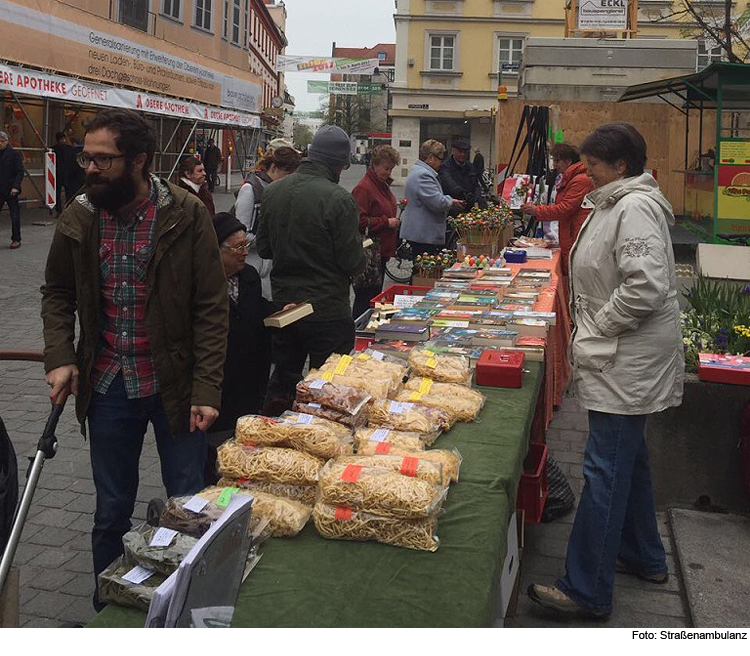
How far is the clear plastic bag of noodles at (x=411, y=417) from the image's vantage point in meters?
3.01

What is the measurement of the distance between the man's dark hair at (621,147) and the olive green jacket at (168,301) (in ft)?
5.18

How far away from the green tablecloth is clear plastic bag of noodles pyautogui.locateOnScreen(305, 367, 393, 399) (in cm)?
73

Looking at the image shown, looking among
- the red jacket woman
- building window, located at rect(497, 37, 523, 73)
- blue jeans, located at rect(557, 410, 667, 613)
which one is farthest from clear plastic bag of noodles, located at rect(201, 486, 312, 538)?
building window, located at rect(497, 37, 523, 73)

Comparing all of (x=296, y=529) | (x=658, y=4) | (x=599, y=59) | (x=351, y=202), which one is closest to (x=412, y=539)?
(x=296, y=529)

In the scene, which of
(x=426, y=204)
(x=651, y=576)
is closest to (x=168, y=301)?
(x=651, y=576)

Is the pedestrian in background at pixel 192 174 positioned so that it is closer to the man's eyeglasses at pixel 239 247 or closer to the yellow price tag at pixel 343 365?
the man's eyeglasses at pixel 239 247

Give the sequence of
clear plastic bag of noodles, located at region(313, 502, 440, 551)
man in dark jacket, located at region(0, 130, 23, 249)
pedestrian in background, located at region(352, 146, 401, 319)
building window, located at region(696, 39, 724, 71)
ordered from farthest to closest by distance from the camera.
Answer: building window, located at region(696, 39, 724, 71) → man in dark jacket, located at region(0, 130, 23, 249) → pedestrian in background, located at region(352, 146, 401, 319) → clear plastic bag of noodles, located at region(313, 502, 440, 551)

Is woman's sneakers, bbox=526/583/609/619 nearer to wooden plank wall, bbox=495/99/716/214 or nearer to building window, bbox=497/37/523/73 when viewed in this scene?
wooden plank wall, bbox=495/99/716/214

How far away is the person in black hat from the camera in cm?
999

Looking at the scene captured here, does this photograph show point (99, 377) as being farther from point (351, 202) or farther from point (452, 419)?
point (351, 202)

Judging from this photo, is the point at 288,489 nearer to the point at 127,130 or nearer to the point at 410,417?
the point at 410,417

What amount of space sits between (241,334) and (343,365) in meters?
0.56

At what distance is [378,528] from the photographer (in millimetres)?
2291

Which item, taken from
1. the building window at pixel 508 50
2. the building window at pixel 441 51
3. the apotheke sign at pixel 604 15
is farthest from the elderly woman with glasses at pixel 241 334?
the building window at pixel 508 50
